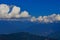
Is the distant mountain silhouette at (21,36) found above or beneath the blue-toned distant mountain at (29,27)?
beneath

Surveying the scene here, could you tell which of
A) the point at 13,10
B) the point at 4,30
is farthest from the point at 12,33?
the point at 13,10

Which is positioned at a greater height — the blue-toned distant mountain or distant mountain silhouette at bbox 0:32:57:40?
the blue-toned distant mountain

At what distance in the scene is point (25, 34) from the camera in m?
4.16

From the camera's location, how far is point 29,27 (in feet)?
13.5

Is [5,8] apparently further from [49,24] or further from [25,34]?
[49,24]

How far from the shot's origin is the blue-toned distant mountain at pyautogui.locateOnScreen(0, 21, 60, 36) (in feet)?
13.4

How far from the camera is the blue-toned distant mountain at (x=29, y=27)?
408cm

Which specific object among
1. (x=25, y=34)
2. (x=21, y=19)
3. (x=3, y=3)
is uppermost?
(x=3, y=3)

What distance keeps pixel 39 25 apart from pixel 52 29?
0.96 feet

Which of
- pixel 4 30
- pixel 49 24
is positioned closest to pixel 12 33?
pixel 4 30

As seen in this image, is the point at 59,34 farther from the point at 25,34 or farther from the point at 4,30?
the point at 4,30

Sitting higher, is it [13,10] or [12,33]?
[13,10]

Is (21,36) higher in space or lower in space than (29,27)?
lower

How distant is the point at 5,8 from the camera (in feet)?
13.5
